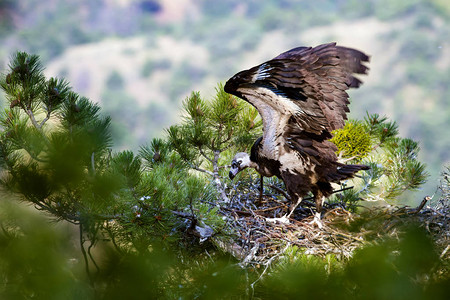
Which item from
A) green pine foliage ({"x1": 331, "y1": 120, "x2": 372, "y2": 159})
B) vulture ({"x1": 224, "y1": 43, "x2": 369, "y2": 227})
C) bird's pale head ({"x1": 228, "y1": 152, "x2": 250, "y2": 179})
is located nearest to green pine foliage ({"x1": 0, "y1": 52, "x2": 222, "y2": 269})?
bird's pale head ({"x1": 228, "y1": 152, "x2": 250, "y2": 179})

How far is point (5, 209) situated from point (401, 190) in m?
2.54

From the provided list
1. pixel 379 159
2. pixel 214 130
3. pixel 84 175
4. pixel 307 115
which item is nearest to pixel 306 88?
pixel 307 115

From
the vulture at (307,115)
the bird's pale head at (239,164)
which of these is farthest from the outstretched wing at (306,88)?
the bird's pale head at (239,164)

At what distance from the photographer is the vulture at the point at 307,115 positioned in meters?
2.10

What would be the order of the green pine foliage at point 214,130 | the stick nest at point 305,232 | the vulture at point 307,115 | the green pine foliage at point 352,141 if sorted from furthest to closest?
the green pine foliage at point 214,130, the green pine foliage at point 352,141, the vulture at point 307,115, the stick nest at point 305,232

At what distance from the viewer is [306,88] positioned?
2080 millimetres

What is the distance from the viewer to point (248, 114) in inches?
114

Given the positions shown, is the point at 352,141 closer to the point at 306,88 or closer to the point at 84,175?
the point at 306,88

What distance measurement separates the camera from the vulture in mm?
2096

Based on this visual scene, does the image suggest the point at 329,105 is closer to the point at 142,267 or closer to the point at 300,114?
the point at 300,114

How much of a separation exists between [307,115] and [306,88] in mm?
140

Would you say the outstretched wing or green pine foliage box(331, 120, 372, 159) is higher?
the outstretched wing

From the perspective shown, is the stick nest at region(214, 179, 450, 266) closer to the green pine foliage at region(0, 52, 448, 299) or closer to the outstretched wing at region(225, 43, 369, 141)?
the green pine foliage at region(0, 52, 448, 299)

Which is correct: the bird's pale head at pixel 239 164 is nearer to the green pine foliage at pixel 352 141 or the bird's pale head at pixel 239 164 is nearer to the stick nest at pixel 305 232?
the stick nest at pixel 305 232
